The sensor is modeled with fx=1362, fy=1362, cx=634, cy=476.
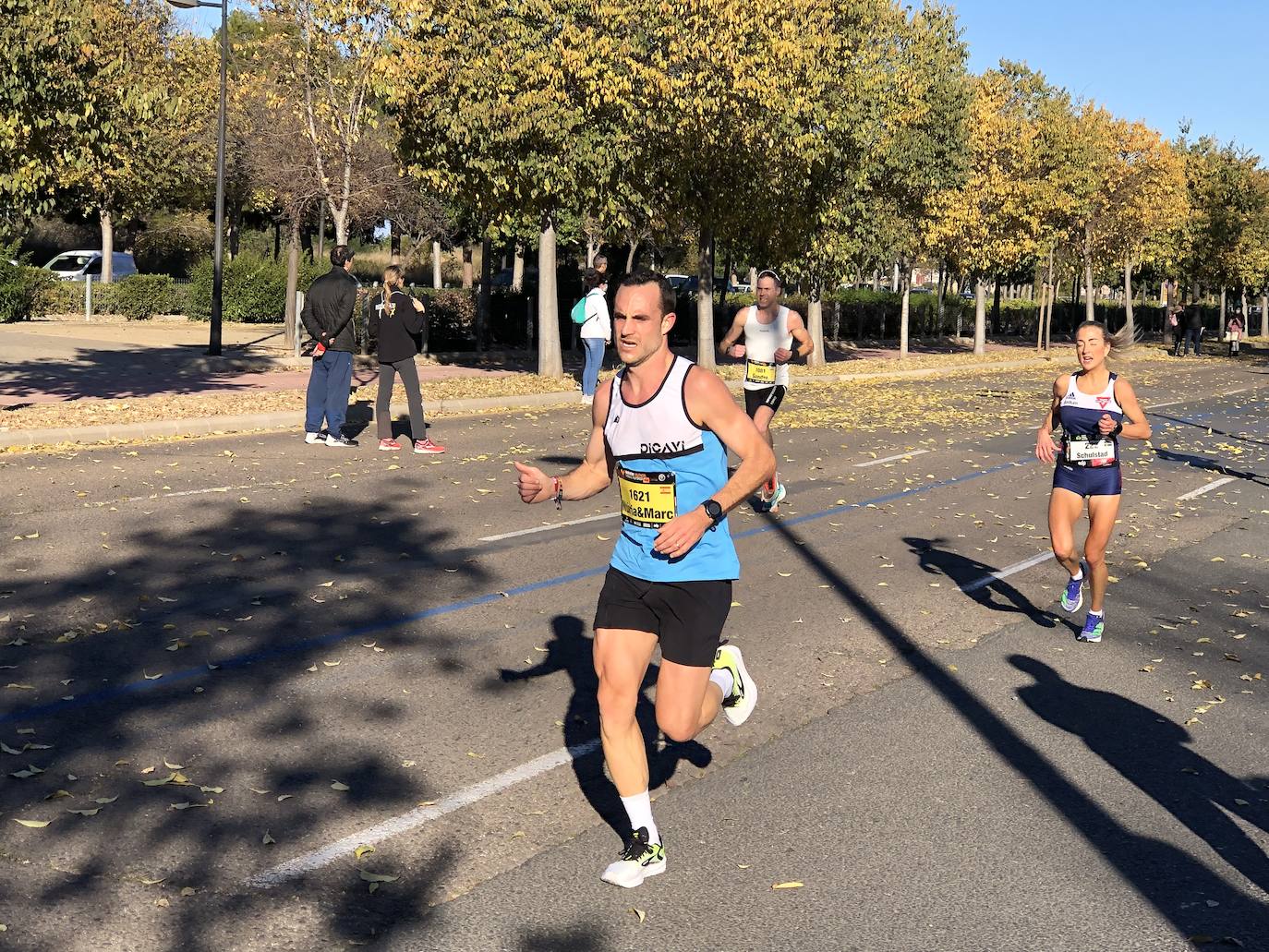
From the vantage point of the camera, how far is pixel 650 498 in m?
4.57

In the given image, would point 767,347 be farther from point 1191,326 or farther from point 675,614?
point 1191,326

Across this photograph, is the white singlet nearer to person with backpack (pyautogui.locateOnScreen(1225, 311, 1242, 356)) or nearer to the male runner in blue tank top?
the male runner in blue tank top

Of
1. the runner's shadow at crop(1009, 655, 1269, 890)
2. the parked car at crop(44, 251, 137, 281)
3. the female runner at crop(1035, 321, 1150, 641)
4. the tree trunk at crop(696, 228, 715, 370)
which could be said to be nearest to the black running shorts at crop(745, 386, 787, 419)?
the female runner at crop(1035, 321, 1150, 641)

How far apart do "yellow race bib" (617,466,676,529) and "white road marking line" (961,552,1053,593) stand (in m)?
4.73

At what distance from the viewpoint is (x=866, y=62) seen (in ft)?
96.1

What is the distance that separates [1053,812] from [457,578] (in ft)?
14.8

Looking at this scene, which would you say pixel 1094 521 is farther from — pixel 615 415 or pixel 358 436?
pixel 358 436

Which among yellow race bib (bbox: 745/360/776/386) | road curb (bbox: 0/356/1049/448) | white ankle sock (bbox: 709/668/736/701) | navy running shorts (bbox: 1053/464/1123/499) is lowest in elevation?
white ankle sock (bbox: 709/668/736/701)

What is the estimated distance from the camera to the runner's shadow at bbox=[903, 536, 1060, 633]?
834 cm

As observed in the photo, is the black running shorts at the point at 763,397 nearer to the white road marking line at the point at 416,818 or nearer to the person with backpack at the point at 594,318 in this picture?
the white road marking line at the point at 416,818

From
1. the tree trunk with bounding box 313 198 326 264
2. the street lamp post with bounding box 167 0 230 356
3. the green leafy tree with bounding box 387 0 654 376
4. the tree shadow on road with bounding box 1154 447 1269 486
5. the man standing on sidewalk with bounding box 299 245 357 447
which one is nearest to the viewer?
the man standing on sidewalk with bounding box 299 245 357 447

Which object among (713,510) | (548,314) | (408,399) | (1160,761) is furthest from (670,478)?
(548,314)

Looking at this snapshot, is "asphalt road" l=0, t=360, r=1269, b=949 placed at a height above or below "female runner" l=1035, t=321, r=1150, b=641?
below

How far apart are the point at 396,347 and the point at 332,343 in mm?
666
